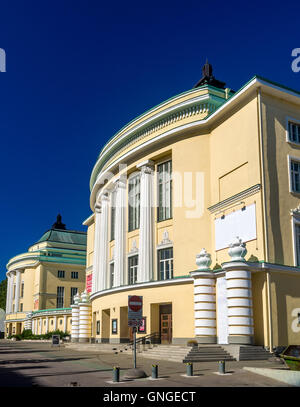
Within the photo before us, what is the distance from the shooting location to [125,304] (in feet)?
123

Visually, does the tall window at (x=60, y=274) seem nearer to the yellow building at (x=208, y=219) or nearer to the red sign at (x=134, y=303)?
the yellow building at (x=208, y=219)

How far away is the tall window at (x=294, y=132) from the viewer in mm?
30250

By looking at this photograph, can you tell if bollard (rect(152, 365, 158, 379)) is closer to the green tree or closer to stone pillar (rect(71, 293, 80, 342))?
stone pillar (rect(71, 293, 80, 342))

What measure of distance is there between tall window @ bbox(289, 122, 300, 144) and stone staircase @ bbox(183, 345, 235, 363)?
14232 mm

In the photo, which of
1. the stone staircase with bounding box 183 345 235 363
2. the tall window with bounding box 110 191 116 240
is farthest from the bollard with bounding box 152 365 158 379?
the tall window with bounding box 110 191 116 240

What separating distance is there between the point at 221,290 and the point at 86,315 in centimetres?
2475

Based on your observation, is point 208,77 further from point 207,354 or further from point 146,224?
point 207,354

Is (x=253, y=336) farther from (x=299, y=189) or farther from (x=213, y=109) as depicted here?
(x=213, y=109)

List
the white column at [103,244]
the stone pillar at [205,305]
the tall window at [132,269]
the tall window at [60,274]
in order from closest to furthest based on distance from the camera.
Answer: the stone pillar at [205,305], the tall window at [132,269], the white column at [103,244], the tall window at [60,274]

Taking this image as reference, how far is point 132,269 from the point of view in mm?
40281

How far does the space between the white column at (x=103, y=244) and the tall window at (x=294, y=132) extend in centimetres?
2168

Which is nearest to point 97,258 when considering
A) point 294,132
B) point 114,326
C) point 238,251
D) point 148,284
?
point 114,326

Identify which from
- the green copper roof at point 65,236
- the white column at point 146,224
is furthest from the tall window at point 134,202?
the green copper roof at point 65,236
